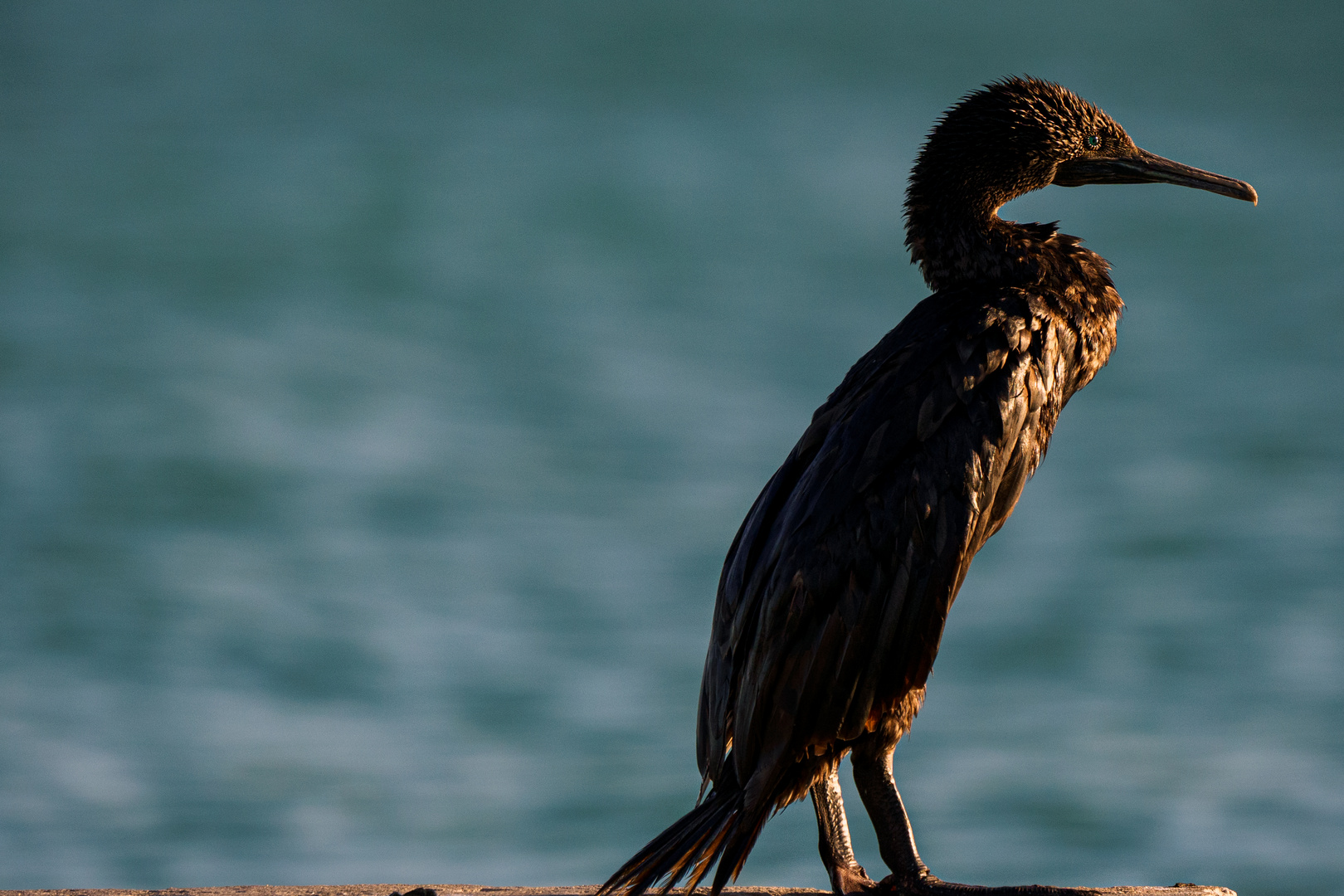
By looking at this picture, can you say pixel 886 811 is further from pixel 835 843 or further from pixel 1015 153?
pixel 1015 153

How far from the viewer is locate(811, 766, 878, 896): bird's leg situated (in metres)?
4.22

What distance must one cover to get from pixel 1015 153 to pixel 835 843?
234 cm

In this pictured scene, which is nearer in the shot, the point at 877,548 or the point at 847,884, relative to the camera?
the point at 877,548

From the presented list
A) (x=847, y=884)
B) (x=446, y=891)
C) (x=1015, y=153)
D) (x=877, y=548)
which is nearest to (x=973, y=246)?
(x=1015, y=153)

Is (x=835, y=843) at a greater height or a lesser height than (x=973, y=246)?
lesser

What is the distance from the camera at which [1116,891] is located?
426cm

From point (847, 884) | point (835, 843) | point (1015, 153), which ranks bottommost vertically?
point (847, 884)

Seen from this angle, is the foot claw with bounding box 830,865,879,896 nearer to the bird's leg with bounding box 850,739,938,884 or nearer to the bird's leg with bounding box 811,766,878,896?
the bird's leg with bounding box 811,766,878,896

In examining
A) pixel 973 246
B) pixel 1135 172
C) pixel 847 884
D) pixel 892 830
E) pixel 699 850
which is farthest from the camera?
pixel 1135 172

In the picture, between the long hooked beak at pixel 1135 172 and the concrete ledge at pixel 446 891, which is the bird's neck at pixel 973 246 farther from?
the concrete ledge at pixel 446 891

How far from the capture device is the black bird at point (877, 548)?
394 centimetres

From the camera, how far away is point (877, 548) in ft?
Result: 13.0

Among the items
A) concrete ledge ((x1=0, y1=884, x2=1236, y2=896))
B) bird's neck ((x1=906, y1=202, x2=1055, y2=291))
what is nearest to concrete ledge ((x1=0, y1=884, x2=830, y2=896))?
concrete ledge ((x1=0, y1=884, x2=1236, y2=896))

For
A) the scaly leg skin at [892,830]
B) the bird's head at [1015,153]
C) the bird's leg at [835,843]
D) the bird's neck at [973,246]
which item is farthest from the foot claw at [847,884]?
the bird's head at [1015,153]
